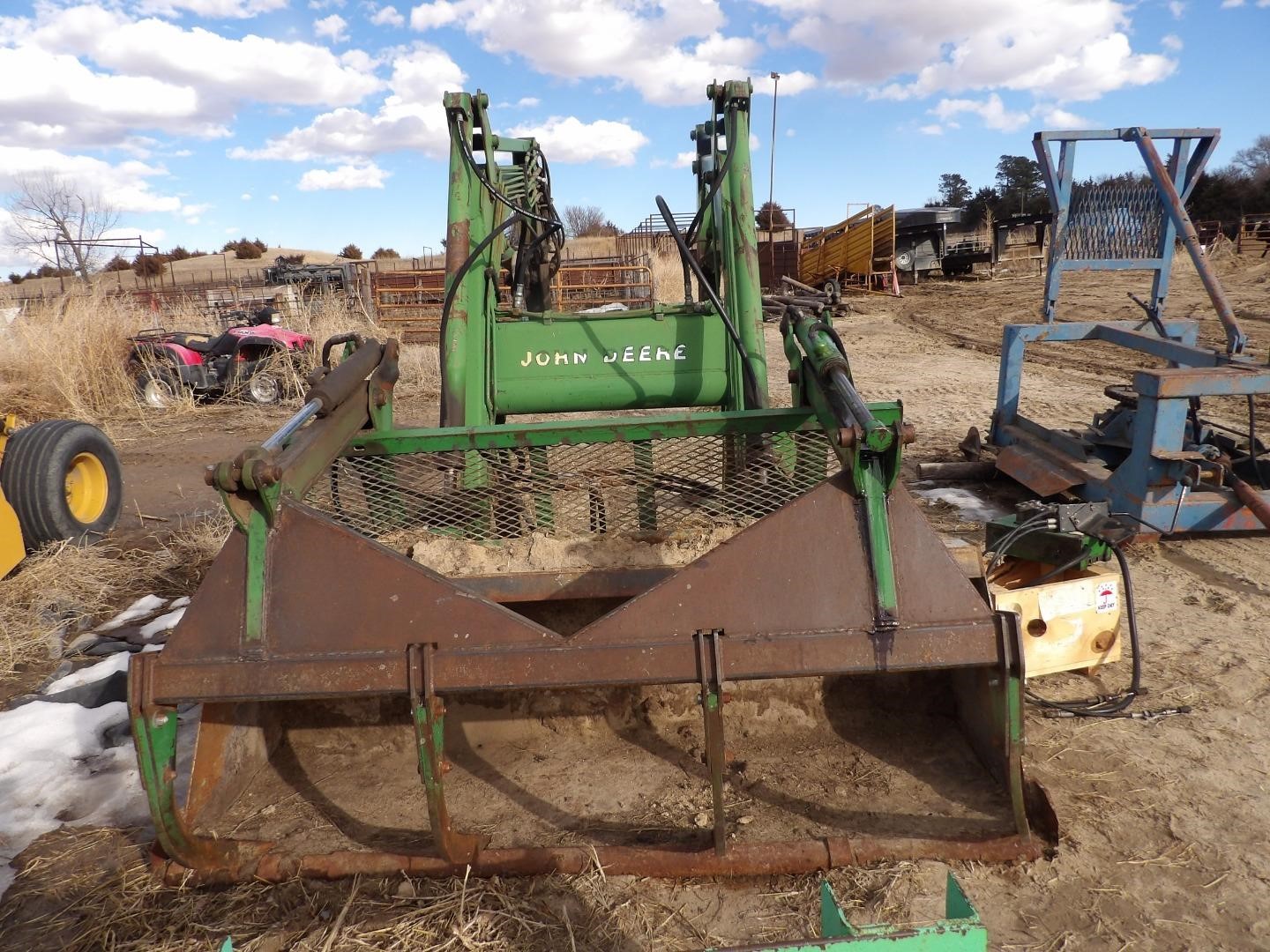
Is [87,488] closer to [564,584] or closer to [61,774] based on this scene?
[61,774]

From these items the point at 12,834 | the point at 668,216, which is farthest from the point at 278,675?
the point at 668,216

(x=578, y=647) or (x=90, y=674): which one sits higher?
(x=578, y=647)

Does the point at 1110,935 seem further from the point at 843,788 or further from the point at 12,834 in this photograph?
the point at 12,834

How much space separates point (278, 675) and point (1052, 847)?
6.50 feet

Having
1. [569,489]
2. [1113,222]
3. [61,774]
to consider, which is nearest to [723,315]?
[569,489]

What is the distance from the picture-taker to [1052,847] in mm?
2184

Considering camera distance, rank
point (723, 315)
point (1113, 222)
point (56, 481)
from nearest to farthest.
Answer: point (723, 315), point (56, 481), point (1113, 222)

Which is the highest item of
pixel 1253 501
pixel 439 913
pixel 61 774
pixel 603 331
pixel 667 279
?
pixel 667 279

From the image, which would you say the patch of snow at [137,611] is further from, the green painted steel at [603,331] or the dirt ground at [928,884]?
the green painted steel at [603,331]

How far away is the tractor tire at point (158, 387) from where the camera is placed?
35.1 feet

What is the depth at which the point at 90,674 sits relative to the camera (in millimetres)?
3617

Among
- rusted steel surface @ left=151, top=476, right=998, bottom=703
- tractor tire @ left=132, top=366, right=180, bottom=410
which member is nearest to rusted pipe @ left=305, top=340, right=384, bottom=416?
rusted steel surface @ left=151, top=476, right=998, bottom=703

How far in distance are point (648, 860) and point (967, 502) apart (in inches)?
158

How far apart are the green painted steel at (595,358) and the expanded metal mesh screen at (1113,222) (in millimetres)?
3698
